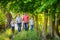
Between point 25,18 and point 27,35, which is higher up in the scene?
point 25,18

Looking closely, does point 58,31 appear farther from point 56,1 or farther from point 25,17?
point 56,1

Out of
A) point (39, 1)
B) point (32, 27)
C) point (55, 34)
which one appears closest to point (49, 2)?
point (39, 1)

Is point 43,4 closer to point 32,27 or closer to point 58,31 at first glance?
point 58,31

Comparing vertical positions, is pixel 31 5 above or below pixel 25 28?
above

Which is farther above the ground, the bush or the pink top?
the pink top

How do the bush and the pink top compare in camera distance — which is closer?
the bush

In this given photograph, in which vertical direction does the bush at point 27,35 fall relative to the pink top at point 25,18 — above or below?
below

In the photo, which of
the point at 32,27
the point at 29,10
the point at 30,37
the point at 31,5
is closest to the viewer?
the point at 31,5

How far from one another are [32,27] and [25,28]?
22.6 inches

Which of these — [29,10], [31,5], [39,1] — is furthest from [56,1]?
[29,10]

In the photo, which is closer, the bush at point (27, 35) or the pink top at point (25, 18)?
the bush at point (27, 35)

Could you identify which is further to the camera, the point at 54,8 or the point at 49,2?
the point at 54,8

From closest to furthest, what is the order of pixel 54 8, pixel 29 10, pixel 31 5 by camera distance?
pixel 54 8
pixel 31 5
pixel 29 10

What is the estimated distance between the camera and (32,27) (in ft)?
68.2
